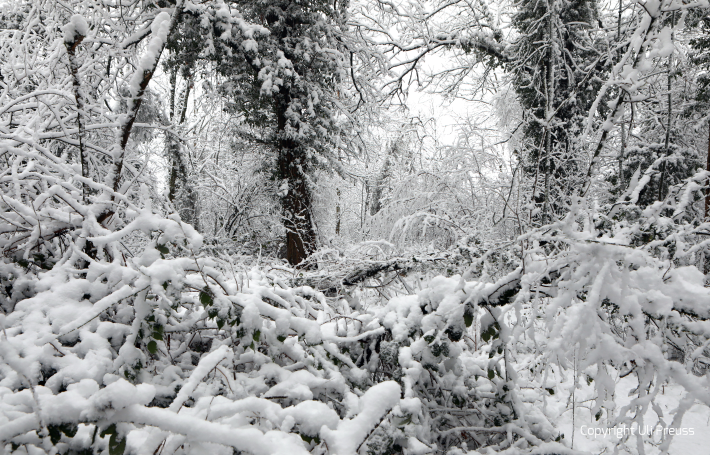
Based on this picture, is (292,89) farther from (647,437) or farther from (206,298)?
(647,437)

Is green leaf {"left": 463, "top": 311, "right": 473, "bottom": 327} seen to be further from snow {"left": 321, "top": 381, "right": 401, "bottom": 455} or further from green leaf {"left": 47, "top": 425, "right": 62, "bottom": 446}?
green leaf {"left": 47, "top": 425, "right": 62, "bottom": 446}

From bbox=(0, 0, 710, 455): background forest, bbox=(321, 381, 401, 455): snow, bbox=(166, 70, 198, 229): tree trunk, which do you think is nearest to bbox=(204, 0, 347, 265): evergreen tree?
bbox=(0, 0, 710, 455): background forest

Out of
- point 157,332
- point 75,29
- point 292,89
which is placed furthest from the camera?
point 292,89

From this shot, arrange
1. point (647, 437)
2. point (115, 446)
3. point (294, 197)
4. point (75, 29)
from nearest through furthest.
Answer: point (115, 446) → point (75, 29) → point (647, 437) → point (294, 197)

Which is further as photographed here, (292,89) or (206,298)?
(292,89)

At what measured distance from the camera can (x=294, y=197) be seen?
855 centimetres

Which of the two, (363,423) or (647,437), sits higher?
(363,423)

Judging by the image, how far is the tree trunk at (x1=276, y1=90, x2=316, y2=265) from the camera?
8398 mm

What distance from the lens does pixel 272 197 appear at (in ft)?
29.3

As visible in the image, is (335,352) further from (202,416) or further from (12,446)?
(12,446)

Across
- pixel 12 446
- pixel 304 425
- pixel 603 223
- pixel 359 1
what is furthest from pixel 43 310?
pixel 359 1

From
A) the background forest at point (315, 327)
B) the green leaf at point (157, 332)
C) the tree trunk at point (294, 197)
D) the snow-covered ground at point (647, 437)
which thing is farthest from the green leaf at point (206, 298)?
the tree trunk at point (294, 197)

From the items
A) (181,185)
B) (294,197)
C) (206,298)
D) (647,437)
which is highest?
(181,185)

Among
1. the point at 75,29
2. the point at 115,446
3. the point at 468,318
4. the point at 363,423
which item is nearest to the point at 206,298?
the point at 115,446
